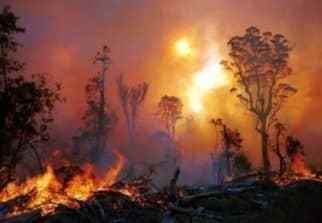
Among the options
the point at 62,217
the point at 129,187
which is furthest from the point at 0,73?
the point at 62,217

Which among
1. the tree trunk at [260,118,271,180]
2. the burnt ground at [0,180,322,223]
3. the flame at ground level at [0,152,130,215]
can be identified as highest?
the tree trunk at [260,118,271,180]

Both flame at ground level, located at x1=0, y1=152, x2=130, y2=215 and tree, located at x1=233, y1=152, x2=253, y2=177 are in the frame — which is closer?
flame at ground level, located at x1=0, y1=152, x2=130, y2=215

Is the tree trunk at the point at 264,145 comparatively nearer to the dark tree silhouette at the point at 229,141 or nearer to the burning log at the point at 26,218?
the dark tree silhouette at the point at 229,141

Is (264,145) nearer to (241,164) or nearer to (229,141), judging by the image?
(241,164)

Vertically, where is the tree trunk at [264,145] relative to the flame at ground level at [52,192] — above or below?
above

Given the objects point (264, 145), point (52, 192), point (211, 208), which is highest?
point (264, 145)

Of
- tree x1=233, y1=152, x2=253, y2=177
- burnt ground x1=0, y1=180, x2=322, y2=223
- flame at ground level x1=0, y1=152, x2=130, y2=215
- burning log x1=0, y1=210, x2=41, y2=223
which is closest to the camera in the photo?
burning log x1=0, y1=210, x2=41, y2=223

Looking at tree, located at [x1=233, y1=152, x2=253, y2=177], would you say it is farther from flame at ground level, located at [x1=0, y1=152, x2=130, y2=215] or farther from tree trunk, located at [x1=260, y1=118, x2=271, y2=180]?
flame at ground level, located at [x1=0, y1=152, x2=130, y2=215]

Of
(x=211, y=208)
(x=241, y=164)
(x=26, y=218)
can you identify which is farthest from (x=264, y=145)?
(x=26, y=218)

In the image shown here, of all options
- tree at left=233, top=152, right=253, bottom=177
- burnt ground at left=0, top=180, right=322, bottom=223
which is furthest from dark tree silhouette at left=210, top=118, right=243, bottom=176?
burnt ground at left=0, top=180, right=322, bottom=223

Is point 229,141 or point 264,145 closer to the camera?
point 264,145

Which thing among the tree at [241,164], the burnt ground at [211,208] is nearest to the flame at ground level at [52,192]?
the burnt ground at [211,208]

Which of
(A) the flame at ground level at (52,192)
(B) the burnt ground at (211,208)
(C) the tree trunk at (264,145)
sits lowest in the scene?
(B) the burnt ground at (211,208)

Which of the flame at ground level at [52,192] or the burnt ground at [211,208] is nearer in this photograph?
the burnt ground at [211,208]
